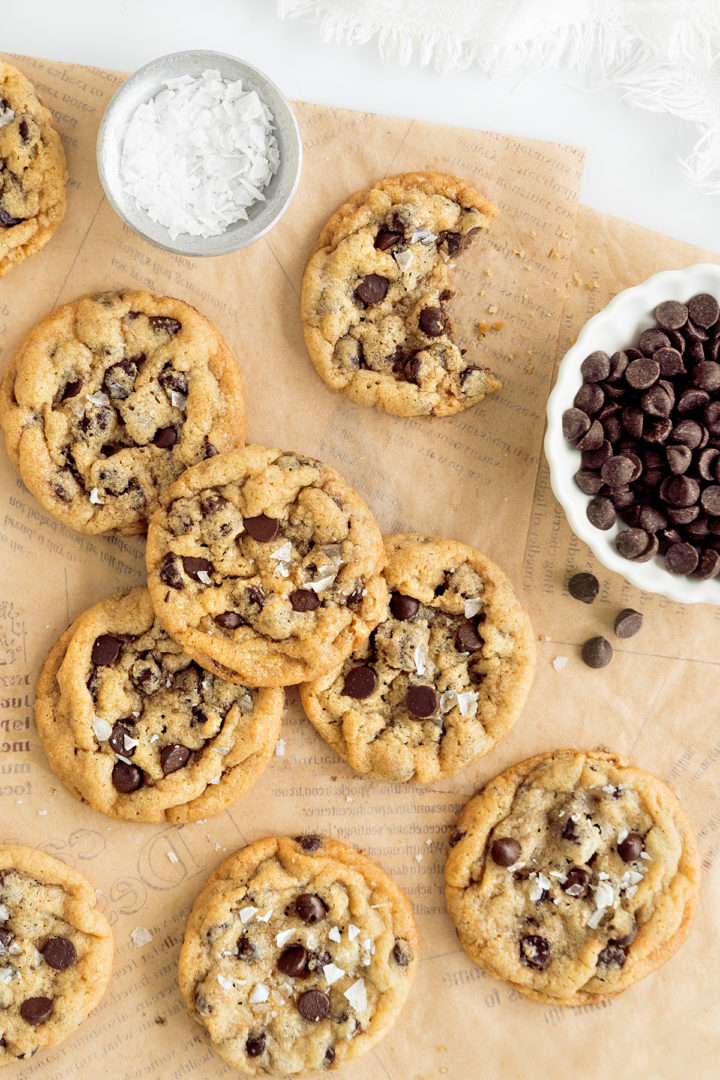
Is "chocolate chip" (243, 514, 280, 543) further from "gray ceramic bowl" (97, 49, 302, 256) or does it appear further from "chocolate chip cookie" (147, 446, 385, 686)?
"gray ceramic bowl" (97, 49, 302, 256)

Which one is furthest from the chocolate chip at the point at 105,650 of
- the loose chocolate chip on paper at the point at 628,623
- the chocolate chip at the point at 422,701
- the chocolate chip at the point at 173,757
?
the loose chocolate chip on paper at the point at 628,623

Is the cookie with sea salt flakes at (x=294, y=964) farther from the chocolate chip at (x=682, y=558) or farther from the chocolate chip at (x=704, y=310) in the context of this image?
the chocolate chip at (x=704, y=310)

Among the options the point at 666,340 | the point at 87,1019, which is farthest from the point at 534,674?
the point at 87,1019

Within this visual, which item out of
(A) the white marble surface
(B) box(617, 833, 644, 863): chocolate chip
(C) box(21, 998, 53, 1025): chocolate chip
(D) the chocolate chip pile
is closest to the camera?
(D) the chocolate chip pile

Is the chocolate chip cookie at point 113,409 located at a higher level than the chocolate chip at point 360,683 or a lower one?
higher

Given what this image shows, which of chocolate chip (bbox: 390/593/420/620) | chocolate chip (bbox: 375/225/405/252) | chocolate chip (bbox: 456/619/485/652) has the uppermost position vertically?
chocolate chip (bbox: 375/225/405/252)

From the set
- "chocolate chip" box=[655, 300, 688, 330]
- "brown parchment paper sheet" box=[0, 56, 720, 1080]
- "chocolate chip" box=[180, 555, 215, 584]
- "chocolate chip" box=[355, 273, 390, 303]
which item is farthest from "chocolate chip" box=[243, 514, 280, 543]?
"chocolate chip" box=[655, 300, 688, 330]
